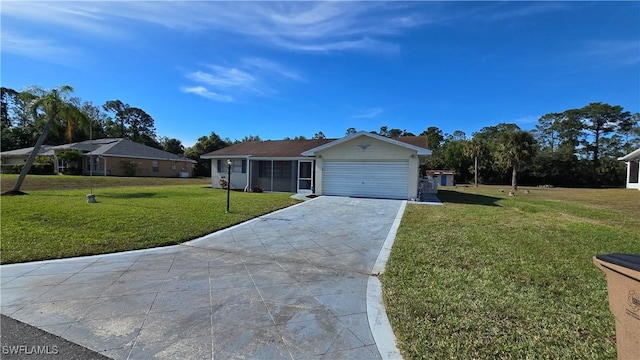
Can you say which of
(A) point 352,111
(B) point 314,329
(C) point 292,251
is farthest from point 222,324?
(A) point 352,111

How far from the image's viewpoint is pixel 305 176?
18344 mm

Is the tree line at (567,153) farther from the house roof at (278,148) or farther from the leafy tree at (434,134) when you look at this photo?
the house roof at (278,148)

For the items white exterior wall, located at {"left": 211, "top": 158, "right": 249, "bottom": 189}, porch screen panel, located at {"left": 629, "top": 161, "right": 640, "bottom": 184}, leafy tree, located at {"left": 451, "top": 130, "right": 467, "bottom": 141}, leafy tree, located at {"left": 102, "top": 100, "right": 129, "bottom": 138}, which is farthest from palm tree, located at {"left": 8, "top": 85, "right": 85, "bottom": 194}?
leafy tree, located at {"left": 451, "top": 130, "right": 467, "bottom": 141}

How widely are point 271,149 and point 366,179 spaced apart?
827 cm

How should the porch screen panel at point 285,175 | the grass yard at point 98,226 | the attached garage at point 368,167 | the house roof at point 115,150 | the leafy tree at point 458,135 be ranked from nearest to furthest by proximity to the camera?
1. the grass yard at point 98,226
2. the attached garage at point 368,167
3. the porch screen panel at point 285,175
4. the house roof at point 115,150
5. the leafy tree at point 458,135

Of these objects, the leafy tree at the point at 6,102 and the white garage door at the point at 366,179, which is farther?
the leafy tree at the point at 6,102

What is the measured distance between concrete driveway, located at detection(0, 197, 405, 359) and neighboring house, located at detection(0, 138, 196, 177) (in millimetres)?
32135

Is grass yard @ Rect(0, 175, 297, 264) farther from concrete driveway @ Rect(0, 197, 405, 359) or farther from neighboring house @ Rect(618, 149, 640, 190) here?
neighboring house @ Rect(618, 149, 640, 190)

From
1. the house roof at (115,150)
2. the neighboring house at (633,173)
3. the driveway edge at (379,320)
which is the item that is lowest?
the driveway edge at (379,320)

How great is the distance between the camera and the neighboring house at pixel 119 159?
1239 inches

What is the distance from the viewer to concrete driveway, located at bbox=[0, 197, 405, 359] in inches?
107

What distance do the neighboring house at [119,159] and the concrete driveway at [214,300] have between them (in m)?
32.1

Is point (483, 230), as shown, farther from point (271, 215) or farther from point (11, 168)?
point (11, 168)

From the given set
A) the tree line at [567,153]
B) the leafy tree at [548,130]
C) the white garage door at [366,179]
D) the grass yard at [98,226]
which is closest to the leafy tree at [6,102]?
the grass yard at [98,226]
